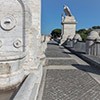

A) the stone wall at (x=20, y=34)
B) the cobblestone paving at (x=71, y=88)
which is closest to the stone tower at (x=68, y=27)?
the stone wall at (x=20, y=34)

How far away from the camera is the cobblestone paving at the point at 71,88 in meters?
5.79

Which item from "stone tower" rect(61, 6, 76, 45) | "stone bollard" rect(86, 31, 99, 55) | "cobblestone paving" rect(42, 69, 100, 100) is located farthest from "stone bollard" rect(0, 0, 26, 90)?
"stone tower" rect(61, 6, 76, 45)

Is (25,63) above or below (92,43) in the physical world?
below

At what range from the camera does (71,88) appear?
21.9 feet

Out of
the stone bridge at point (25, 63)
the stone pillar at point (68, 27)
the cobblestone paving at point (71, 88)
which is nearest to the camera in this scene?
the cobblestone paving at point (71, 88)

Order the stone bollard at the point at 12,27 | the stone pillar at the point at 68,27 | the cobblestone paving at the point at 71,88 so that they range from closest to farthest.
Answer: the cobblestone paving at the point at 71,88 → the stone bollard at the point at 12,27 → the stone pillar at the point at 68,27

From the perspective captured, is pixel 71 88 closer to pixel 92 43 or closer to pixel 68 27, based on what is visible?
pixel 92 43

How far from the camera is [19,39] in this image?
780 cm

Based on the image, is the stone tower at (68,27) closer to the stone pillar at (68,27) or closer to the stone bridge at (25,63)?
the stone pillar at (68,27)

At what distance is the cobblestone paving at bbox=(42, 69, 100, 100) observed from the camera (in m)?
5.79

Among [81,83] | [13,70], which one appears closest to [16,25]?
[13,70]

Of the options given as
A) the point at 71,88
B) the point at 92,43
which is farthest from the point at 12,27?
the point at 92,43

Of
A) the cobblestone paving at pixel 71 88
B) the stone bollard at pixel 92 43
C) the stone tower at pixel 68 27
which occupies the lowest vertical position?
the cobblestone paving at pixel 71 88

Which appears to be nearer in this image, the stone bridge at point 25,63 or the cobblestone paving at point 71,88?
the cobblestone paving at point 71,88
